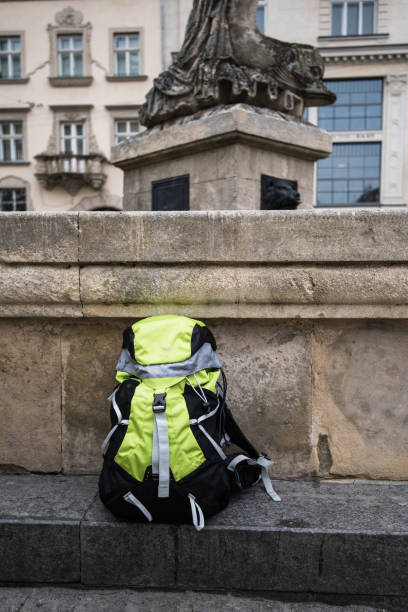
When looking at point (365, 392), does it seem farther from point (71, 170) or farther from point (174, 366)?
point (71, 170)

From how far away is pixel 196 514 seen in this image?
1879 mm

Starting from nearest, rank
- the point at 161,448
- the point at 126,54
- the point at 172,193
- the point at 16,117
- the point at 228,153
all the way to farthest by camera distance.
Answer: the point at 161,448 → the point at 228,153 → the point at 172,193 → the point at 126,54 → the point at 16,117

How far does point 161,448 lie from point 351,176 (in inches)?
917

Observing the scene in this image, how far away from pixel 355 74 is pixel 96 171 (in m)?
12.0

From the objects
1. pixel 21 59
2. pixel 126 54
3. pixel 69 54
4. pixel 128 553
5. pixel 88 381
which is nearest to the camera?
pixel 128 553

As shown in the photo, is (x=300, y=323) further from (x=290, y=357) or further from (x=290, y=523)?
(x=290, y=523)

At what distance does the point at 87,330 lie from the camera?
2.44 m

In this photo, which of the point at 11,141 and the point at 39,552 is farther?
the point at 11,141

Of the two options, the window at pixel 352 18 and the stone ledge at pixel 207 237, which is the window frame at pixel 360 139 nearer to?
the window at pixel 352 18

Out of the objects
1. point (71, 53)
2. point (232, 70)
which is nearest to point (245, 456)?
point (232, 70)

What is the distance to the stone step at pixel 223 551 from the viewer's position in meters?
1.88

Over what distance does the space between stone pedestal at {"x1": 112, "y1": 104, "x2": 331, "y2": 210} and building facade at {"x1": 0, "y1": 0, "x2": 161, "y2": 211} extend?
57.1ft

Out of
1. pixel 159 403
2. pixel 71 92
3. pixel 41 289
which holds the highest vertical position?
pixel 71 92

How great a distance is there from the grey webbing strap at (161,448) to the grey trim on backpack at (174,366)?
4.5 inches
